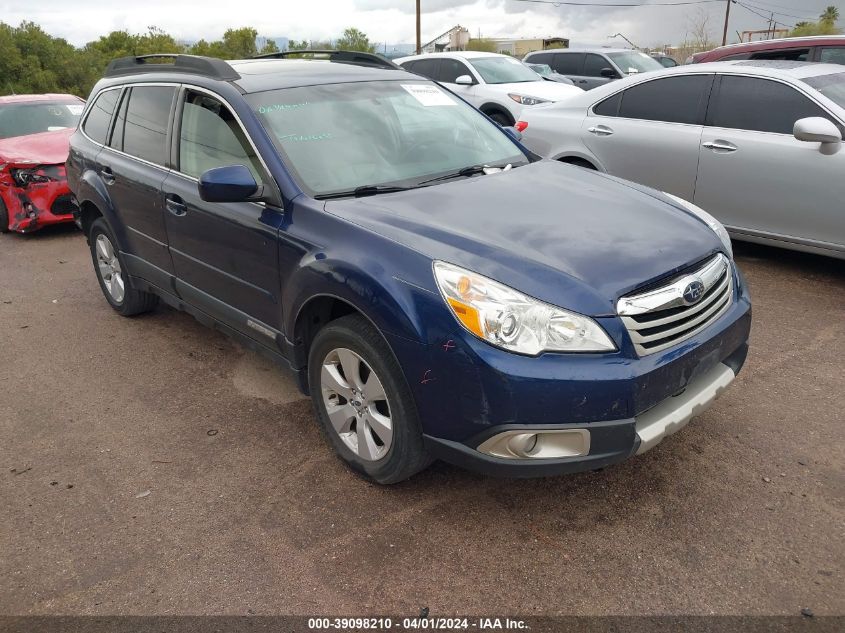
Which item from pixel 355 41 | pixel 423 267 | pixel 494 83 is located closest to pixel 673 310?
pixel 423 267

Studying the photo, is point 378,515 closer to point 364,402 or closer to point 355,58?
point 364,402

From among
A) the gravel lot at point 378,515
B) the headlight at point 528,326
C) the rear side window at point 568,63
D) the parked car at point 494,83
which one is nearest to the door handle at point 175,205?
the gravel lot at point 378,515

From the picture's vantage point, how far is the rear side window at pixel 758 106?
5.17m

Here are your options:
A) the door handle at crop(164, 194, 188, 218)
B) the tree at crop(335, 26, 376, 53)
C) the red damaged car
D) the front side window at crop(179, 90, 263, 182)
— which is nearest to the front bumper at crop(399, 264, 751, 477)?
the front side window at crop(179, 90, 263, 182)

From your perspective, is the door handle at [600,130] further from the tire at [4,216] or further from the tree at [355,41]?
the tree at [355,41]

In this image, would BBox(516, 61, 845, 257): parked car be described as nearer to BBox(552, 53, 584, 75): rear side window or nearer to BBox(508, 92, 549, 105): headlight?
BBox(508, 92, 549, 105): headlight

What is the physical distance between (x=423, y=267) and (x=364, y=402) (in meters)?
0.69

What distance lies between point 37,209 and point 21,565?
19.6 ft

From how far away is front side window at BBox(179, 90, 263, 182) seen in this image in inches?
135

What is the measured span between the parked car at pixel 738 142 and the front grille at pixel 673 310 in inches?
103

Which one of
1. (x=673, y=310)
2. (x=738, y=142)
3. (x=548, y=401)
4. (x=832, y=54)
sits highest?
(x=832, y=54)

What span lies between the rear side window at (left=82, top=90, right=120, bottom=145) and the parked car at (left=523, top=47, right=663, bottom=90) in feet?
34.5

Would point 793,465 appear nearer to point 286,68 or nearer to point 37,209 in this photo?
point 286,68

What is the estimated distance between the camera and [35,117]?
28.7 feet
